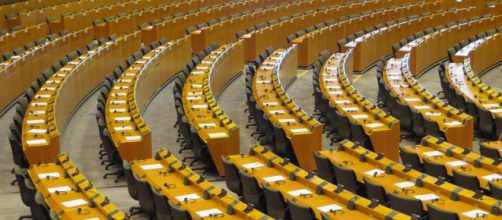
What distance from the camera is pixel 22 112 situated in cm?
1503

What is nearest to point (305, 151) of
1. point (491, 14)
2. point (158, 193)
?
point (158, 193)

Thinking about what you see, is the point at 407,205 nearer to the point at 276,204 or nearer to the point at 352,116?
the point at 276,204

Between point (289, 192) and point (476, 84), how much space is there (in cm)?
737

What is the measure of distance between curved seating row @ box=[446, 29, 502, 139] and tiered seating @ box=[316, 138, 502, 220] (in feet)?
9.99

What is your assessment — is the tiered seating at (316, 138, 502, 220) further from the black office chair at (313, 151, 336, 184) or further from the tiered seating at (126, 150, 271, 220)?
the tiered seating at (126, 150, 271, 220)

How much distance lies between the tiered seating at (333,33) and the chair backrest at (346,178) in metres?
9.52

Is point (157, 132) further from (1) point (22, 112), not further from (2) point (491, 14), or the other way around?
(2) point (491, 14)

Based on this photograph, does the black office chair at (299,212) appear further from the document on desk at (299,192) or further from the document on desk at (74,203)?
the document on desk at (74,203)

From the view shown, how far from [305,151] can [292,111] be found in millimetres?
1286

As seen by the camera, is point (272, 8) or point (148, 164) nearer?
point (148, 164)

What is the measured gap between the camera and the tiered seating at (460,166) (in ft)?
36.0

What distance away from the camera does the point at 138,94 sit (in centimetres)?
1630

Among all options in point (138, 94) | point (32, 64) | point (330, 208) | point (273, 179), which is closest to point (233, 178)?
point (273, 179)

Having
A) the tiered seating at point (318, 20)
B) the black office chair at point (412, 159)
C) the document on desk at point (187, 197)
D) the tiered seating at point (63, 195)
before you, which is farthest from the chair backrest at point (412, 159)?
the tiered seating at point (318, 20)
